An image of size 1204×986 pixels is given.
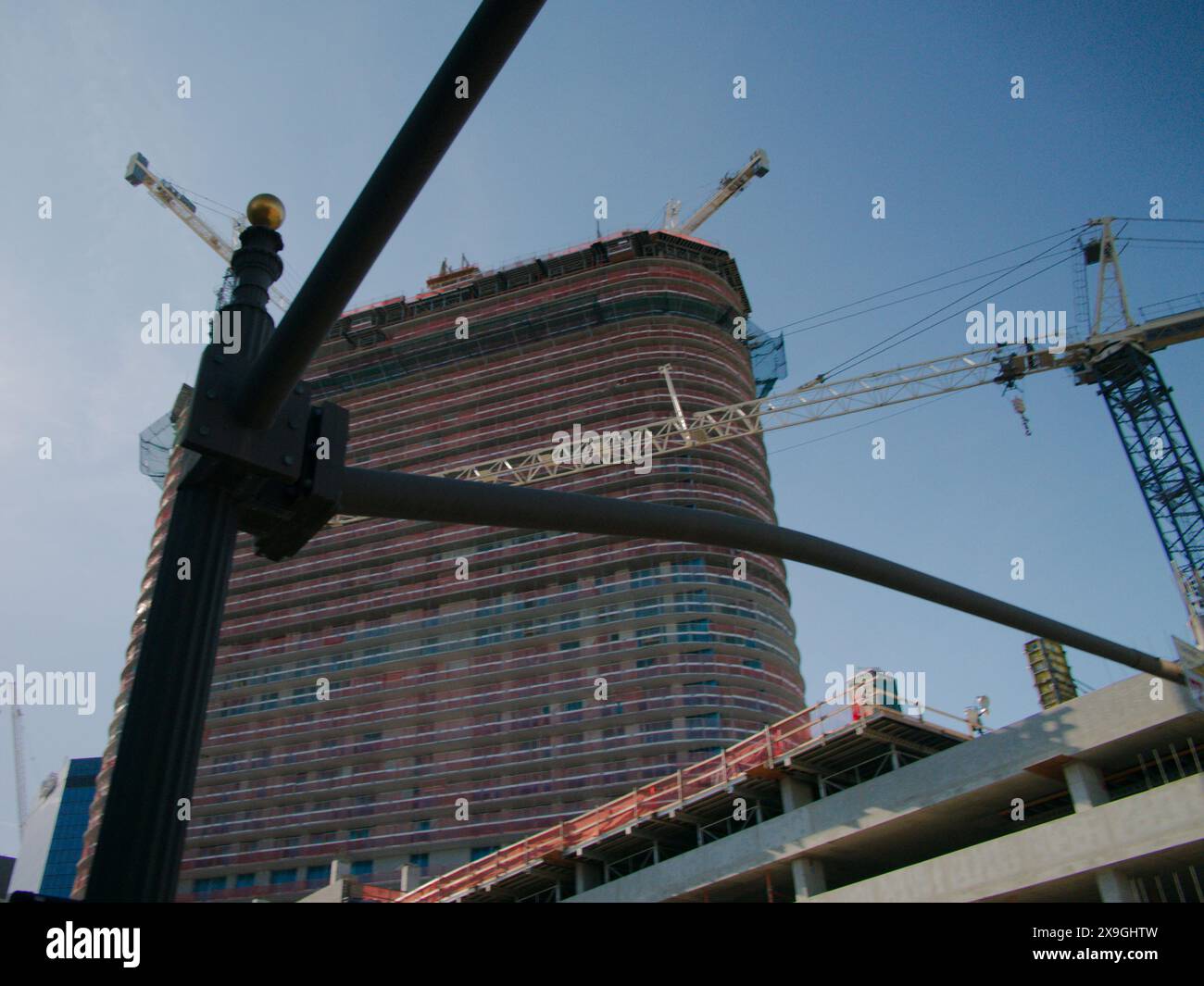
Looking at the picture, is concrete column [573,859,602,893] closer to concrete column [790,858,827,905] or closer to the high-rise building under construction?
concrete column [790,858,827,905]

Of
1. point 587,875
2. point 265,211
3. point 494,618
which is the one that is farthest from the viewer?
point 494,618

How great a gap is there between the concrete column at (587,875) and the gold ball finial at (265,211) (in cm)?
3849

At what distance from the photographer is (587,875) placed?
41.2 metres

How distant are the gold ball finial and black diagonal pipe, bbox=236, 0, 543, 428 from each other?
7.59 feet

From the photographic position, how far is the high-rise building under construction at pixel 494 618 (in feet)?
307

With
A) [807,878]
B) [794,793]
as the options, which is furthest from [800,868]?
[794,793]

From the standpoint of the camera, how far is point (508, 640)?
105m

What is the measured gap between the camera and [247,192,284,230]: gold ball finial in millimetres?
6125

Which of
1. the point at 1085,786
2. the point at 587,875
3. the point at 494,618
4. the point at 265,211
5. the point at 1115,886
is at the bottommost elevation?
the point at 1115,886

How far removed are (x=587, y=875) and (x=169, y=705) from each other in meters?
39.4

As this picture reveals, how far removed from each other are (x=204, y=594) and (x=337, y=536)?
117952 millimetres

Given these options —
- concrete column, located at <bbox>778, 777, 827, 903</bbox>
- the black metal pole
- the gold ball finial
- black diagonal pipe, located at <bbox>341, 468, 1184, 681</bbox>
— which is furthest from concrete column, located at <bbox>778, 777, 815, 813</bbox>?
the black metal pole

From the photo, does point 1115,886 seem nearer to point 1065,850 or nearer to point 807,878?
point 1065,850
